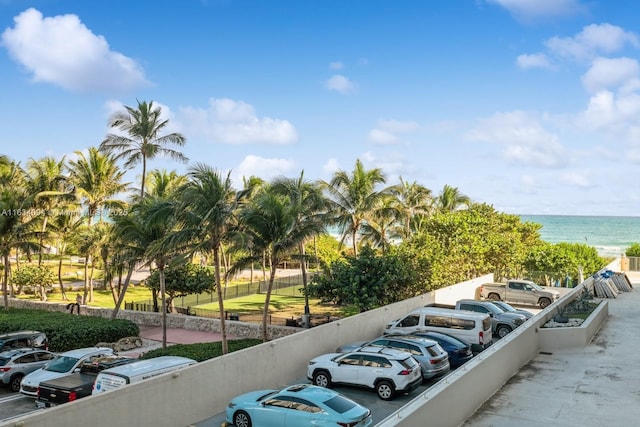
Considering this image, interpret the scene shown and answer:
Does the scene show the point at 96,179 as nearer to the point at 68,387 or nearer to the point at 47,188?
the point at 47,188

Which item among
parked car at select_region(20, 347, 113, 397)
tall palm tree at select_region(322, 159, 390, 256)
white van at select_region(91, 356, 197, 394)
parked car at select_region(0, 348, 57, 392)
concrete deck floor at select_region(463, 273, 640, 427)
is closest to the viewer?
concrete deck floor at select_region(463, 273, 640, 427)

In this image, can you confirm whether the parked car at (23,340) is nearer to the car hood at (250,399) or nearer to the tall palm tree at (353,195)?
the car hood at (250,399)

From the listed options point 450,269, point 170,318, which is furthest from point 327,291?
point 450,269

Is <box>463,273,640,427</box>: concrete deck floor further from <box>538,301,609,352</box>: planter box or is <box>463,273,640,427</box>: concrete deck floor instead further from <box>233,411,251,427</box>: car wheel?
<box>233,411,251,427</box>: car wheel

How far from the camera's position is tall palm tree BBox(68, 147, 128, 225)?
4050cm

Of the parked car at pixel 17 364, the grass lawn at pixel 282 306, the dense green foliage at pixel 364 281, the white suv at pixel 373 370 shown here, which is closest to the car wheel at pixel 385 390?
the white suv at pixel 373 370

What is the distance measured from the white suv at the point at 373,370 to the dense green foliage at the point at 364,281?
463 inches

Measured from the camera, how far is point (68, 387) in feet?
51.1

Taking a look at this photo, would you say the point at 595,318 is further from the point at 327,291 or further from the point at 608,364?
the point at 327,291

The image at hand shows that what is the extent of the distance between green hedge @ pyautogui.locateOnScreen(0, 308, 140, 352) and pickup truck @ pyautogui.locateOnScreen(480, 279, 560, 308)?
21092 millimetres

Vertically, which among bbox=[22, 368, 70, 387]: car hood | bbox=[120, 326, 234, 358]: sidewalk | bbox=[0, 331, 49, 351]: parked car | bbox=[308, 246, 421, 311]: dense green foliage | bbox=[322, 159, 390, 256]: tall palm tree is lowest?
bbox=[120, 326, 234, 358]: sidewalk

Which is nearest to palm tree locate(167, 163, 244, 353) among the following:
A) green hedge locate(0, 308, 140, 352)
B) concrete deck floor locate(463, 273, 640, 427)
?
green hedge locate(0, 308, 140, 352)

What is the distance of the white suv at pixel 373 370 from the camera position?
14984mm

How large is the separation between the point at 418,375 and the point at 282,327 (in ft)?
43.0
